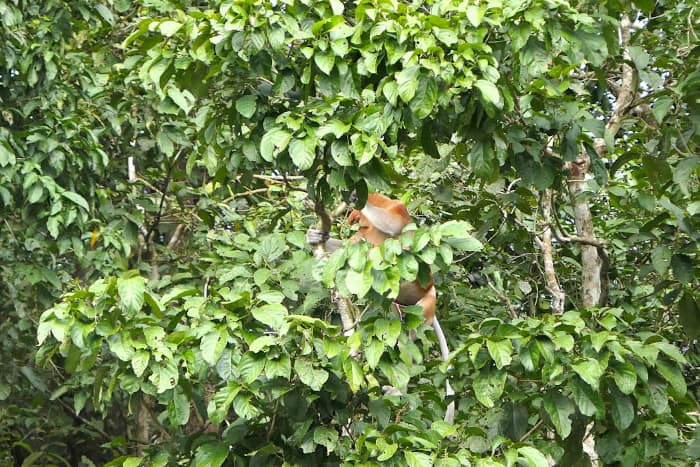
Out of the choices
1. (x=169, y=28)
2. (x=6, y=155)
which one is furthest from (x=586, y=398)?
(x=6, y=155)

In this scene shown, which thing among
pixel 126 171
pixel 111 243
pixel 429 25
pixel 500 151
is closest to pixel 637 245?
pixel 500 151

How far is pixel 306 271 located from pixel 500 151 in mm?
881

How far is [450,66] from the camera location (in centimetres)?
258

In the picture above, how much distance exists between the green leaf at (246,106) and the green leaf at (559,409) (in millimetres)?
1177

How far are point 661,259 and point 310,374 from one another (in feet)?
4.58

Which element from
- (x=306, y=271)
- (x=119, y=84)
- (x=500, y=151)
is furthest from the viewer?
(x=119, y=84)

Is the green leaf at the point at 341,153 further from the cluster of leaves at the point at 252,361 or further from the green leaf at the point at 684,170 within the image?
the green leaf at the point at 684,170

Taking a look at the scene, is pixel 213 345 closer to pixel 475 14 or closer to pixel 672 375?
pixel 475 14

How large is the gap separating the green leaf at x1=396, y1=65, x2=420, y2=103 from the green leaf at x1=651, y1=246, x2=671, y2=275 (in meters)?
1.25

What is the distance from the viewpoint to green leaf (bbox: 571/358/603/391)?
2588mm

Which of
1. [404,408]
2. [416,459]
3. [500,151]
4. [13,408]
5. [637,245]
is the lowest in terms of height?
[13,408]

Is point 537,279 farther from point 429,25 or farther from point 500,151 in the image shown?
point 429,25

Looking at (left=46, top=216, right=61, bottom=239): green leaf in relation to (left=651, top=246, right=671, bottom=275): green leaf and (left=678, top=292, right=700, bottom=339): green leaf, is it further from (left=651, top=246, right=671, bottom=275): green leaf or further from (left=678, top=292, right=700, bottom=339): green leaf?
(left=678, top=292, right=700, bottom=339): green leaf

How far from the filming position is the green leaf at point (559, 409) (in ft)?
8.92
